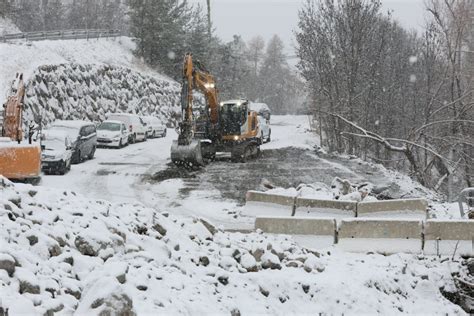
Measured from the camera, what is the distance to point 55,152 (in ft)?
64.0

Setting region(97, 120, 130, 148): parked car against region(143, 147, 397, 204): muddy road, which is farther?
region(97, 120, 130, 148): parked car

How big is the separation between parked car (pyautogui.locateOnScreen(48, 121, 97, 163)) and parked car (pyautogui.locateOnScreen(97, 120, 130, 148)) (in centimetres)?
423

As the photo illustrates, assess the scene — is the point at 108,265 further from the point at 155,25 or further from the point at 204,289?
the point at 155,25

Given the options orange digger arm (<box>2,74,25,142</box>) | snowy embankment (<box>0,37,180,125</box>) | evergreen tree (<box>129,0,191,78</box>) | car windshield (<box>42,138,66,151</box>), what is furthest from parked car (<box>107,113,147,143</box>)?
evergreen tree (<box>129,0,191,78</box>)

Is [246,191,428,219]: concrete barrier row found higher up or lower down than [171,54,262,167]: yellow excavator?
lower down

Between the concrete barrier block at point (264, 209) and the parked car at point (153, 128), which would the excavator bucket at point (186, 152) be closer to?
the concrete barrier block at point (264, 209)

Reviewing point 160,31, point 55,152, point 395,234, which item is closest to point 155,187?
point 55,152

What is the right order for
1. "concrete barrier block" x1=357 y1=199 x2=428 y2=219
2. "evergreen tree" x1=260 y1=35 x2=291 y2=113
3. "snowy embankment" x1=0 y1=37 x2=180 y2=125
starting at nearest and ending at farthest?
"concrete barrier block" x1=357 y1=199 x2=428 y2=219
"snowy embankment" x1=0 y1=37 x2=180 y2=125
"evergreen tree" x1=260 y1=35 x2=291 y2=113

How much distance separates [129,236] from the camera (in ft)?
26.8

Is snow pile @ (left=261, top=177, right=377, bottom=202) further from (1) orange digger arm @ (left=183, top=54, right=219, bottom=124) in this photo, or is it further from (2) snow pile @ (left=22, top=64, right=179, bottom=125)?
(2) snow pile @ (left=22, top=64, right=179, bottom=125)

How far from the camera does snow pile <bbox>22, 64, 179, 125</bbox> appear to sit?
31672mm

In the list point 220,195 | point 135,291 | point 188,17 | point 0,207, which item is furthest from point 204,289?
point 188,17

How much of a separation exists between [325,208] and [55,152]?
36.5 ft

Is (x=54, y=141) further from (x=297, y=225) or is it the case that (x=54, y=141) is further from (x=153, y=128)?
(x=153, y=128)
